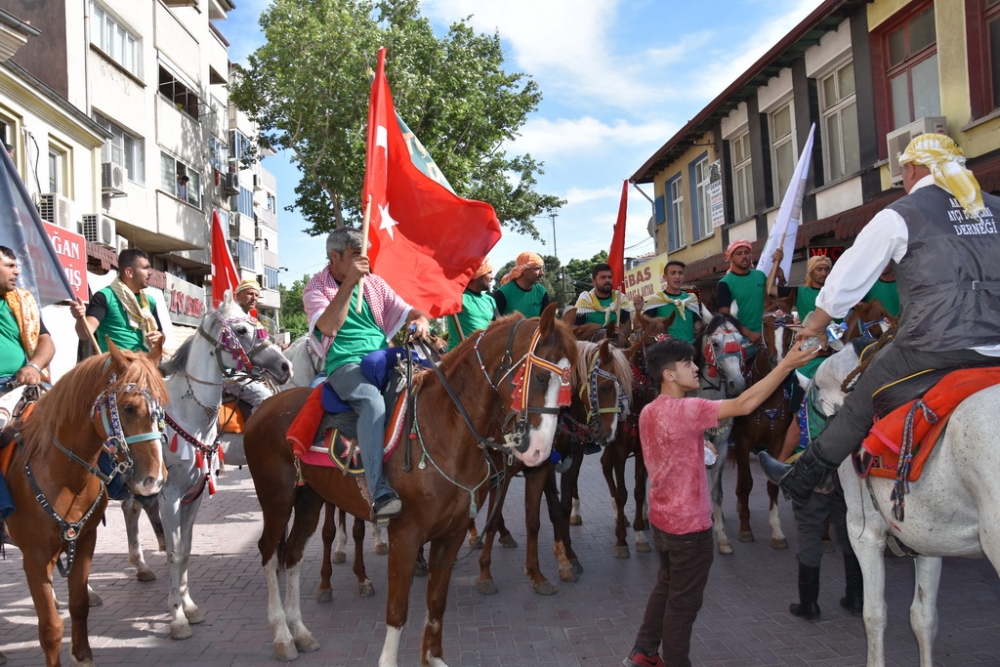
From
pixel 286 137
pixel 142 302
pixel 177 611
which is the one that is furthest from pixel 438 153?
pixel 177 611

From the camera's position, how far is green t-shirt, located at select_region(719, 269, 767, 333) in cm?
816

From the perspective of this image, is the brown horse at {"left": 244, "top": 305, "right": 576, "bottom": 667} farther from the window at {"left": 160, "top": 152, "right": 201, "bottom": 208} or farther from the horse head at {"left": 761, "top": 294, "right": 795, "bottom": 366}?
the window at {"left": 160, "top": 152, "right": 201, "bottom": 208}

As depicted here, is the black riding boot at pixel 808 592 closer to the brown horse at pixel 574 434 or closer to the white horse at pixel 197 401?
the brown horse at pixel 574 434

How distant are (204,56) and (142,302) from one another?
23377mm

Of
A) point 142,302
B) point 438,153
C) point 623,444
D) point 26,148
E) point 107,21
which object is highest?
point 107,21

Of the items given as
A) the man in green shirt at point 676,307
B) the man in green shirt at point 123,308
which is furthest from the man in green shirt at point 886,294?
the man in green shirt at point 123,308

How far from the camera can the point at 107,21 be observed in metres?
20.1

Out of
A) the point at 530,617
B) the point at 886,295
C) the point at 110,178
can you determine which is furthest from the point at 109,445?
the point at 110,178

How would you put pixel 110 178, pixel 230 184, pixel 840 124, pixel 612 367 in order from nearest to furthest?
1. pixel 612 367
2. pixel 840 124
3. pixel 110 178
4. pixel 230 184

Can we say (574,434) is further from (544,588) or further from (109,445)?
(109,445)

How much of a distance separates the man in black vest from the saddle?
2.35 metres

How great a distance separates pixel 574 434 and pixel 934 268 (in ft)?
11.7

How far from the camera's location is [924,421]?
3.36m

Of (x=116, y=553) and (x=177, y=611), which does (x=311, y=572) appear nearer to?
A: (x=177, y=611)
